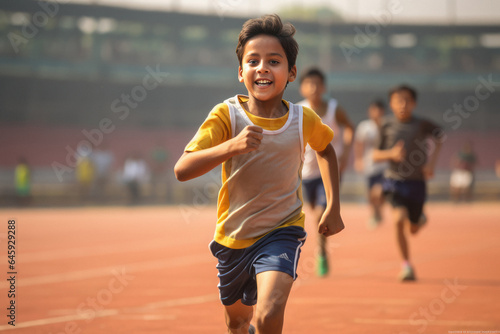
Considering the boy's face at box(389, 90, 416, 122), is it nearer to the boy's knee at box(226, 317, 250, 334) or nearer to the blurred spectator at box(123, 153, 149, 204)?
the boy's knee at box(226, 317, 250, 334)

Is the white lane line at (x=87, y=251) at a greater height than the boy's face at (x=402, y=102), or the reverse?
the boy's face at (x=402, y=102)

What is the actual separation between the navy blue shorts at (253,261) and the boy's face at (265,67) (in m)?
0.77

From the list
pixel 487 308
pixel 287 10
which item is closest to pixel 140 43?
pixel 487 308

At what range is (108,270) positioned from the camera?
32.6 feet

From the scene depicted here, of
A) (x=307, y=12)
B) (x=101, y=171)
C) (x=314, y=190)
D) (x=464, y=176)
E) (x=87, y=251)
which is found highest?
(x=307, y=12)

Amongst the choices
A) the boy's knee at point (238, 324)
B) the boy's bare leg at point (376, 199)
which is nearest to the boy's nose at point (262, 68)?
the boy's knee at point (238, 324)

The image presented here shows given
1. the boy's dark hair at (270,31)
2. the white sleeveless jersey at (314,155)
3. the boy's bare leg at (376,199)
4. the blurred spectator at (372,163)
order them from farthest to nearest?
the boy's bare leg at (376,199) → the blurred spectator at (372,163) → the white sleeveless jersey at (314,155) → the boy's dark hair at (270,31)

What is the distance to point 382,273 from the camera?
9508 mm

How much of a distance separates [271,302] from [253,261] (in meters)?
0.35

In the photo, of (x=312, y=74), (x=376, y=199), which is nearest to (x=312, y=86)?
(x=312, y=74)

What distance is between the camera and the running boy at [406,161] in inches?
358

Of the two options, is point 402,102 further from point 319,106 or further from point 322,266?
point 322,266

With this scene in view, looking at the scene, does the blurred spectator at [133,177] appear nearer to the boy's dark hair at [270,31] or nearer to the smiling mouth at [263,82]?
the boy's dark hair at [270,31]

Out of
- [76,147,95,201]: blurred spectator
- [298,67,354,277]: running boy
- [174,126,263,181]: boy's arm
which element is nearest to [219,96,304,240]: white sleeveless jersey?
[174,126,263,181]: boy's arm
